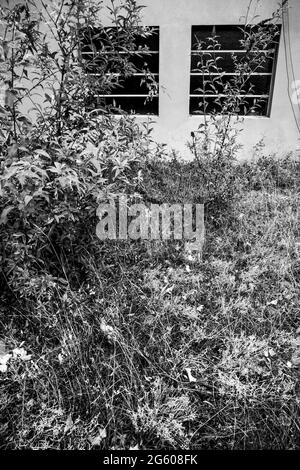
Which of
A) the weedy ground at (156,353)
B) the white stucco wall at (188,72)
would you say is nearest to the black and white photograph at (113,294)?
the weedy ground at (156,353)

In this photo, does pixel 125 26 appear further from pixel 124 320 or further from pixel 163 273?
pixel 124 320

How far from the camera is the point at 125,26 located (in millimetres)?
2441

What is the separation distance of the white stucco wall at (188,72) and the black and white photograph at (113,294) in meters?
2.32

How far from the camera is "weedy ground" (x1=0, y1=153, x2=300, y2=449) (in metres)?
1.87

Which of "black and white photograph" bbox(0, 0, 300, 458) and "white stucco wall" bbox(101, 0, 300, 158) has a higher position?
"white stucco wall" bbox(101, 0, 300, 158)

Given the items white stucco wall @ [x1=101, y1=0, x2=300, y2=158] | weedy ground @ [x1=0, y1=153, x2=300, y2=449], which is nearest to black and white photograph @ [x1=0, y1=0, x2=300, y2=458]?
weedy ground @ [x1=0, y1=153, x2=300, y2=449]

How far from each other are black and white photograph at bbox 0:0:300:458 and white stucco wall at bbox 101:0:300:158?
2.32m

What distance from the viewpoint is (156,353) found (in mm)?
2273
